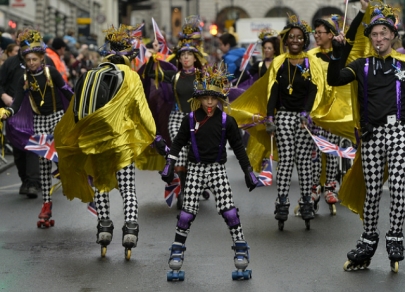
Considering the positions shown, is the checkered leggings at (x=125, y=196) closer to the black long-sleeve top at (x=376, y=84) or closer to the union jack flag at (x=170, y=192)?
the union jack flag at (x=170, y=192)

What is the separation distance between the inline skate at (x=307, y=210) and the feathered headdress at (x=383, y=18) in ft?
8.65

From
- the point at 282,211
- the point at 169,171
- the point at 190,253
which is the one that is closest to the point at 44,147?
the point at 190,253

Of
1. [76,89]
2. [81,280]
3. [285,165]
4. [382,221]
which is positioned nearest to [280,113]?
[285,165]

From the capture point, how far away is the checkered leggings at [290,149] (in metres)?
10.5

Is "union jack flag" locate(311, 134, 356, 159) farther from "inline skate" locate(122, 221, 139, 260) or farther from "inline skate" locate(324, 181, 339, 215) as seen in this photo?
"inline skate" locate(122, 221, 139, 260)

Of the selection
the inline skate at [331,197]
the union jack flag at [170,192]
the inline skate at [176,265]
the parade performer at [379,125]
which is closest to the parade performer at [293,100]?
the inline skate at [331,197]

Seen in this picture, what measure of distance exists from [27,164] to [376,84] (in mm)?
6962

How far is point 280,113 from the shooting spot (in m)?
10.5

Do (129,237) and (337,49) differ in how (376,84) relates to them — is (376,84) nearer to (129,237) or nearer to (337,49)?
(337,49)

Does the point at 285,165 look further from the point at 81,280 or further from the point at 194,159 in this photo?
the point at 81,280

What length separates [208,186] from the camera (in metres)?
8.16

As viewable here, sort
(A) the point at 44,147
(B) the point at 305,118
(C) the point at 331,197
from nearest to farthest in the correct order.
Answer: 1. (B) the point at 305,118
2. (A) the point at 44,147
3. (C) the point at 331,197

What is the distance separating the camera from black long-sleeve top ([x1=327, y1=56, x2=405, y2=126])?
802 cm

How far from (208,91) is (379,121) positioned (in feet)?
4.59
